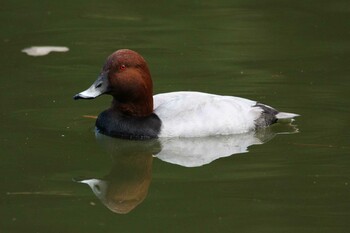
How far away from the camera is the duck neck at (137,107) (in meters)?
8.73

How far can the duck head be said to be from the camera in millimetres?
8680

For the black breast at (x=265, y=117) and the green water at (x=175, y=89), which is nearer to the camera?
the green water at (x=175, y=89)

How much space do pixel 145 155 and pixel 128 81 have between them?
776 millimetres

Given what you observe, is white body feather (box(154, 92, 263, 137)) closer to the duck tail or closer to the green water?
the duck tail

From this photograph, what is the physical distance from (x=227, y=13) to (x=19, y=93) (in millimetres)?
4268

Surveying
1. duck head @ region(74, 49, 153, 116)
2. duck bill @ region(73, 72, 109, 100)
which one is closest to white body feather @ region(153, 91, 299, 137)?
duck head @ region(74, 49, 153, 116)

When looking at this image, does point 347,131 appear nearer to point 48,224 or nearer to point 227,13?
point 48,224

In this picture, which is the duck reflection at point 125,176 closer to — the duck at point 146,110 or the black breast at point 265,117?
the duck at point 146,110

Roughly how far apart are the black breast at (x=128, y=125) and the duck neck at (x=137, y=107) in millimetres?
36

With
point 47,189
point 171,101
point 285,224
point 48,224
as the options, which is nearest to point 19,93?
point 171,101

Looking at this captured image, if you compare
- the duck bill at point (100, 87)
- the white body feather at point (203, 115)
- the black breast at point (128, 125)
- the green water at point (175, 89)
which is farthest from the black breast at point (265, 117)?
the duck bill at point (100, 87)

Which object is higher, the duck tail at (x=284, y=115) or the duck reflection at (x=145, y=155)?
the duck tail at (x=284, y=115)

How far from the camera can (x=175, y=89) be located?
10102mm

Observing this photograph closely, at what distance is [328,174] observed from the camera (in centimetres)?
743
